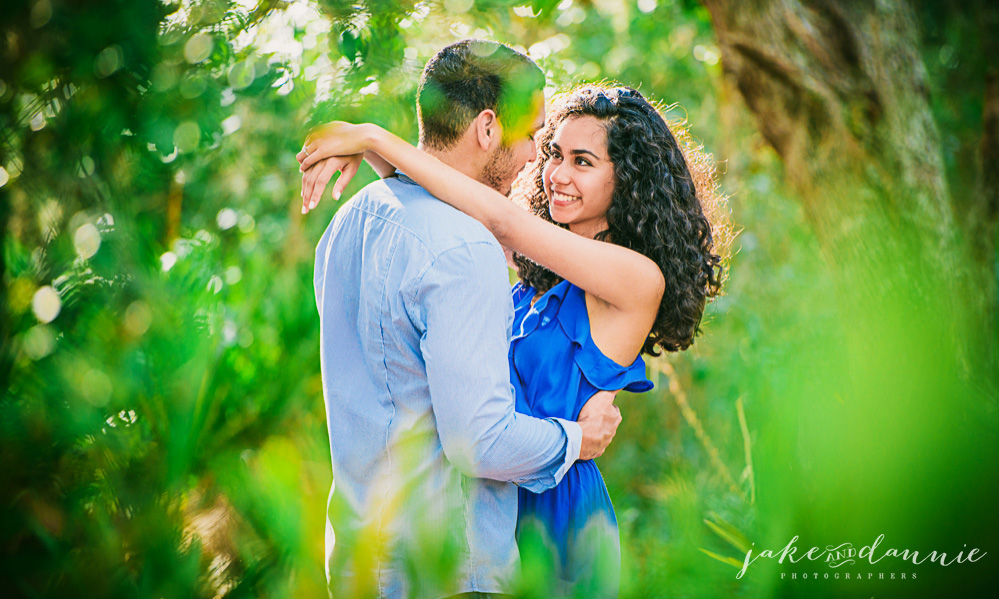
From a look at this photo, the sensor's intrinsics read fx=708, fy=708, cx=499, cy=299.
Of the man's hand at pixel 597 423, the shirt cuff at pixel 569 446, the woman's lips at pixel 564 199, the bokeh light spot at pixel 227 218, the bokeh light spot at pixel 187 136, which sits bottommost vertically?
the bokeh light spot at pixel 227 218

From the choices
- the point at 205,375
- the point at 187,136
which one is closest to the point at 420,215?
the point at 205,375

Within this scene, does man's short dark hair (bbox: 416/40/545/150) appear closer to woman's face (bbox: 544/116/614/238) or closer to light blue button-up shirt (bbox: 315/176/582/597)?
light blue button-up shirt (bbox: 315/176/582/597)

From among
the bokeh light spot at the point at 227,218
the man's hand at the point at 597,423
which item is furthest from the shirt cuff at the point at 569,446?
the bokeh light spot at the point at 227,218

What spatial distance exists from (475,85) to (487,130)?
10cm

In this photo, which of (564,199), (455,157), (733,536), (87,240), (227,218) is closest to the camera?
(733,536)

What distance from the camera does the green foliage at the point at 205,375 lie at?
703 mm

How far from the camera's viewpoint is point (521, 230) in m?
1.69

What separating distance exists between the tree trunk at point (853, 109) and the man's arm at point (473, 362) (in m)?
2.39

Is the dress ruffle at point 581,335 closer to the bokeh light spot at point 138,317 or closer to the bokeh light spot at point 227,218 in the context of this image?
the bokeh light spot at point 138,317

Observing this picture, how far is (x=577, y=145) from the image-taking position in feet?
6.57

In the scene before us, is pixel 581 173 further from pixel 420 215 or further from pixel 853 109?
pixel 853 109

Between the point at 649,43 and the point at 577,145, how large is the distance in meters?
3.97

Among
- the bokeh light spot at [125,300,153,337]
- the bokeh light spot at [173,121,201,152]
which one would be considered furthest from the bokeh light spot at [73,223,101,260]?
the bokeh light spot at [173,121,201,152]

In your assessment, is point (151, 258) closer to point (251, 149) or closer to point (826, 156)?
point (251, 149)
